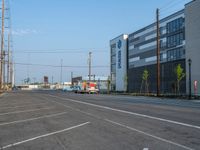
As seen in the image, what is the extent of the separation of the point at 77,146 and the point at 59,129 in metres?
3.81

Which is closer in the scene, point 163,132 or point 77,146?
point 77,146

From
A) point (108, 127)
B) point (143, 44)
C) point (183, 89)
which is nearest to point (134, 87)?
point (143, 44)

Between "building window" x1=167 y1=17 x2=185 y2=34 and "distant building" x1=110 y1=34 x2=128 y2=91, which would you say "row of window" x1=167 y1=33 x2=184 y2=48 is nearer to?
"building window" x1=167 y1=17 x2=185 y2=34

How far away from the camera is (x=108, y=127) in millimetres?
13461

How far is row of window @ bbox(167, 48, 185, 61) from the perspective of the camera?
76938mm

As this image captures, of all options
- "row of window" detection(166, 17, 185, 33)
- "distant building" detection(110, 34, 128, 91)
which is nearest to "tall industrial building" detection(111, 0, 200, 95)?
"row of window" detection(166, 17, 185, 33)

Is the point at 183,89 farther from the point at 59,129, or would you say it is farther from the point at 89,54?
the point at 59,129

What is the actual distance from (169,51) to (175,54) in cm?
372

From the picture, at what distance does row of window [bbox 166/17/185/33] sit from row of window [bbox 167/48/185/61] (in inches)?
181

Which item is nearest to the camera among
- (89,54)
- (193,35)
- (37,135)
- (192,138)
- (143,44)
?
(192,138)

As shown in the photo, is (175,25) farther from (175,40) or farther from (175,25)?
(175,40)

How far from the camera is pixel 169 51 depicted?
83.6m

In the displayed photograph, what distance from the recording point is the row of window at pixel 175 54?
7694 centimetres

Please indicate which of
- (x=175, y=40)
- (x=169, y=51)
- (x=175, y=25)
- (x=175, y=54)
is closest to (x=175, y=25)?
(x=175, y=25)
